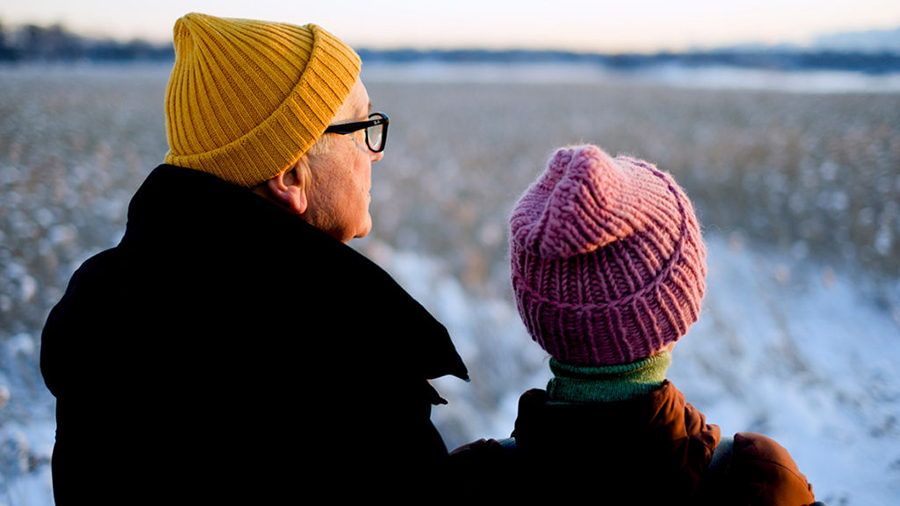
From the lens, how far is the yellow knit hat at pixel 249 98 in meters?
1.36

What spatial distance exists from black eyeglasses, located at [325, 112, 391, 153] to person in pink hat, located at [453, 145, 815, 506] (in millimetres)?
466

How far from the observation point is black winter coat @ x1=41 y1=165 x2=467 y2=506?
113 centimetres

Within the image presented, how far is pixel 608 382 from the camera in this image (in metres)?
1.25

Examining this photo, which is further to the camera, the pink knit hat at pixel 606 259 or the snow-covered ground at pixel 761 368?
the snow-covered ground at pixel 761 368

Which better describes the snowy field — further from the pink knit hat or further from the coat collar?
the coat collar

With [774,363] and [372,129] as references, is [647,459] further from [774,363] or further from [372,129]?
[774,363]

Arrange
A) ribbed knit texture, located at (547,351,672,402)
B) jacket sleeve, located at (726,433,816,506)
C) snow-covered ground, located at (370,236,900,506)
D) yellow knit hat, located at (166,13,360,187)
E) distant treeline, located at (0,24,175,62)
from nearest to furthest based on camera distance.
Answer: jacket sleeve, located at (726,433,816,506)
ribbed knit texture, located at (547,351,672,402)
yellow knit hat, located at (166,13,360,187)
snow-covered ground, located at (370,236,900,506)
distant treeline, located at (0,24,175,62)

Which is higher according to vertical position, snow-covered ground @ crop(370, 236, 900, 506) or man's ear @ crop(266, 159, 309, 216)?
man's ear @ crop(266, 159, 309, 216)

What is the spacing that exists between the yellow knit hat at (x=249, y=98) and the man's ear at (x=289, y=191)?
28mm

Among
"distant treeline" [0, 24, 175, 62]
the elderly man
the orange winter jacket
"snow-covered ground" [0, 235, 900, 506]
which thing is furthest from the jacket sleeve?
"distant treeline" [0, 24, 175, 62]

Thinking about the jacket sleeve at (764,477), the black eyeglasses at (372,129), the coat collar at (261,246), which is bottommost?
the jacket sleeve at (764,477)

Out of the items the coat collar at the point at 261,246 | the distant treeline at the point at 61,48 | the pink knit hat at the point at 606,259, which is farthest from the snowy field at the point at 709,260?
the distant treeline at the point at 61,48

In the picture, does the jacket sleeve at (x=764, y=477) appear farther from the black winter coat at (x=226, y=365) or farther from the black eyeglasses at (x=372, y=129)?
the black eyeglasses at (x=372, y=129)

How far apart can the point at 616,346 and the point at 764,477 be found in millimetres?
363
